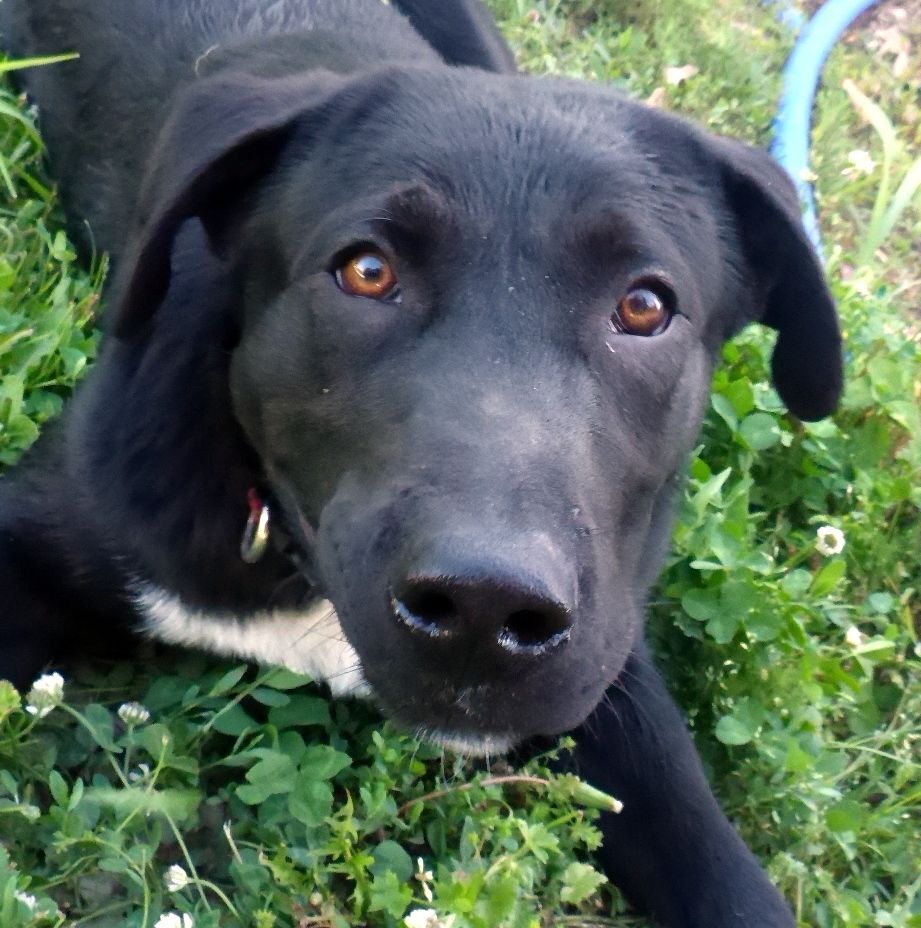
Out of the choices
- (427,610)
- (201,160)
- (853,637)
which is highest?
(201,160)

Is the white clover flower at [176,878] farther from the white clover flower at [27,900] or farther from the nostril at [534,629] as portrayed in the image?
the nostril at [534,629]

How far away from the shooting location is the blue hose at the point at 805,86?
371 centimetres

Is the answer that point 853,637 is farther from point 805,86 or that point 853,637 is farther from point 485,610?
point 805,86

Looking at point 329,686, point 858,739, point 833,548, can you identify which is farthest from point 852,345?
point 329,686

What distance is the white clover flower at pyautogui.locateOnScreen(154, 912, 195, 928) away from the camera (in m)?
1.53

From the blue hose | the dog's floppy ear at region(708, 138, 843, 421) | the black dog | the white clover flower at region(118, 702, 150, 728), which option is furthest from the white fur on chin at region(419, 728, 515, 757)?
the blue hose

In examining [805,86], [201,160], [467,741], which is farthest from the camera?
[805,86]

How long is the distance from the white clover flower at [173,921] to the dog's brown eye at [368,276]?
2.84 ft

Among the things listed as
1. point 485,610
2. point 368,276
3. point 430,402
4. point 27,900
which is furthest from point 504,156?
point 27,900

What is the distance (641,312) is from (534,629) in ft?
1.91

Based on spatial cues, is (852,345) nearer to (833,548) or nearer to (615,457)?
(833,548)

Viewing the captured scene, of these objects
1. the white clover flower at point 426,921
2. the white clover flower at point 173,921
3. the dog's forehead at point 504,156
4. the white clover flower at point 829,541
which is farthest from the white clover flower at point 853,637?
the white clover flower at point 173,921

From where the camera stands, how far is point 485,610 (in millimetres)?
1225

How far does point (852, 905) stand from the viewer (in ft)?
6.61
